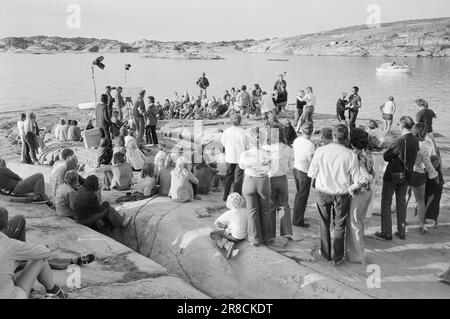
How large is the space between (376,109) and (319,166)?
73.1 ft

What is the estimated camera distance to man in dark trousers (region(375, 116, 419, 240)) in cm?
643

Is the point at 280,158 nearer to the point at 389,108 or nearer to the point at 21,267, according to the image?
the point at 21,267

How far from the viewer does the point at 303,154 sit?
22.1ft

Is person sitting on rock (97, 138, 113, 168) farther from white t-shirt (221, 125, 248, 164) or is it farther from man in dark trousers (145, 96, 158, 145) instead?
→ white t-shirt (221, 125, 248, 164)

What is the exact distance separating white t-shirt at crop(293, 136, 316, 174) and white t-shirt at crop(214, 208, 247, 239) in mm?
1236

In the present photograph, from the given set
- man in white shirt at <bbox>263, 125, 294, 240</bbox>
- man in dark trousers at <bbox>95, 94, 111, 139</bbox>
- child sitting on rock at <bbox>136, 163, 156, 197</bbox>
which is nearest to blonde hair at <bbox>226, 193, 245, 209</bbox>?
man in white shirt at <bbox>263, 125, 294, 240</bbox>

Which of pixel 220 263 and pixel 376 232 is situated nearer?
pixel 220 263

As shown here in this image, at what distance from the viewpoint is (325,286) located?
17.5ft

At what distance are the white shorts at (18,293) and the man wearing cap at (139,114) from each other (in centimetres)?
892

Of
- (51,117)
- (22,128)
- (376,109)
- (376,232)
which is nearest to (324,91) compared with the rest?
(376,109)

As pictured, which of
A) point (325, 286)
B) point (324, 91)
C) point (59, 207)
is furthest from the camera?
point (324, 91)

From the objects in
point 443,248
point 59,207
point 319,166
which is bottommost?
point 443,248

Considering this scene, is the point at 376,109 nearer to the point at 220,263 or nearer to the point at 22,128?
the point at 22,128
